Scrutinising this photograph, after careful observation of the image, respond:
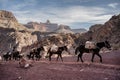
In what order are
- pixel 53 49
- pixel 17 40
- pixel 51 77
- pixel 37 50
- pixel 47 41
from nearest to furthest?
pixel 51 77, pixel 53 49, pixel 37 50, pixel 47 41, pixel 17 40

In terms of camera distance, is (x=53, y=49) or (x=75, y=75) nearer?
(x=75, y=75)

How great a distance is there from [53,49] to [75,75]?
15.1 metres

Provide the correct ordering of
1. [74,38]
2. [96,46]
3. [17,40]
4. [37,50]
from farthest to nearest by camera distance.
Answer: [17,40] < [74,38] < [37,50] < [96,46]

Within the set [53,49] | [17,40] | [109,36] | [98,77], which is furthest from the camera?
[17,40]

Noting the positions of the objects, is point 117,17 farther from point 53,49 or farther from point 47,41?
point 53,49

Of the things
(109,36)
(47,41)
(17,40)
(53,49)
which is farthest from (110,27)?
(17,40)

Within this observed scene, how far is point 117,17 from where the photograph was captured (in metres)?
107

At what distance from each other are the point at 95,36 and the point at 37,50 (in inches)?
2667

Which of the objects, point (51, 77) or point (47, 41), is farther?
point (47, 41)

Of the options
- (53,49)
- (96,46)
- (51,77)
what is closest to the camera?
(51,77)

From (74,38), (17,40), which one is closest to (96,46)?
(74,38)

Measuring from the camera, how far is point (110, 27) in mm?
102188

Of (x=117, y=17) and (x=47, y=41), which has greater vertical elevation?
(x=117, y=17)

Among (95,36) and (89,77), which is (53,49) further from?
(95,36)
